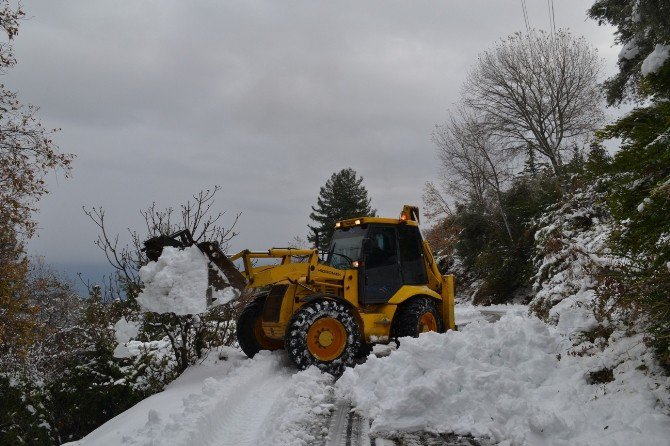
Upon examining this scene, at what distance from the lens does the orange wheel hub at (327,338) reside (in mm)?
6781

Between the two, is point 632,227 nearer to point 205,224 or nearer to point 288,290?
point 288,290

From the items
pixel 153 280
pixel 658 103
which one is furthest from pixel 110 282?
pixel 658 103

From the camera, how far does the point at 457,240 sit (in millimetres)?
25375

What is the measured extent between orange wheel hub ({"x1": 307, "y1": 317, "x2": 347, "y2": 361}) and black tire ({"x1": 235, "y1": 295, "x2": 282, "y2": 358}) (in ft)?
4.90

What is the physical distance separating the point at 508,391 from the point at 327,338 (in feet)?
9.39

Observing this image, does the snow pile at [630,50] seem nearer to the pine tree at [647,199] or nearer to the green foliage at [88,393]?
the pine tree at [647,199]

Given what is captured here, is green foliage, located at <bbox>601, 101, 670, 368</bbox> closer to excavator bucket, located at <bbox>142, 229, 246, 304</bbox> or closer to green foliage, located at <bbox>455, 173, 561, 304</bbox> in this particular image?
excavator bucket, located at <bbox>142, 229, 246, 304</bbox>

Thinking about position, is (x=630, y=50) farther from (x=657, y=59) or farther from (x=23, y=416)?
(x=23, y=416)

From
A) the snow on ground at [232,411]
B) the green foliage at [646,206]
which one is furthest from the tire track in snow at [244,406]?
the green foliage at [646,206]

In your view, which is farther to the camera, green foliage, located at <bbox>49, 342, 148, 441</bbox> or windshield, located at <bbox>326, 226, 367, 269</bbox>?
green foliage, located at <bbox>49, 342, 148, 441</bbox>

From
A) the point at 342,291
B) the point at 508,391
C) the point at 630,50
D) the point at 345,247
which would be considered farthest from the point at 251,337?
the point at 630,50

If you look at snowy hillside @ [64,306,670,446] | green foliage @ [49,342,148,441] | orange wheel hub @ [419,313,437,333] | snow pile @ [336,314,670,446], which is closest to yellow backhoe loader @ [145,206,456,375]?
orange wheel hub @ [419,313,437,333]

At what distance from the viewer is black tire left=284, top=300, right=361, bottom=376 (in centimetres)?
657

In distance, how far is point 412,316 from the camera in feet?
25.7
